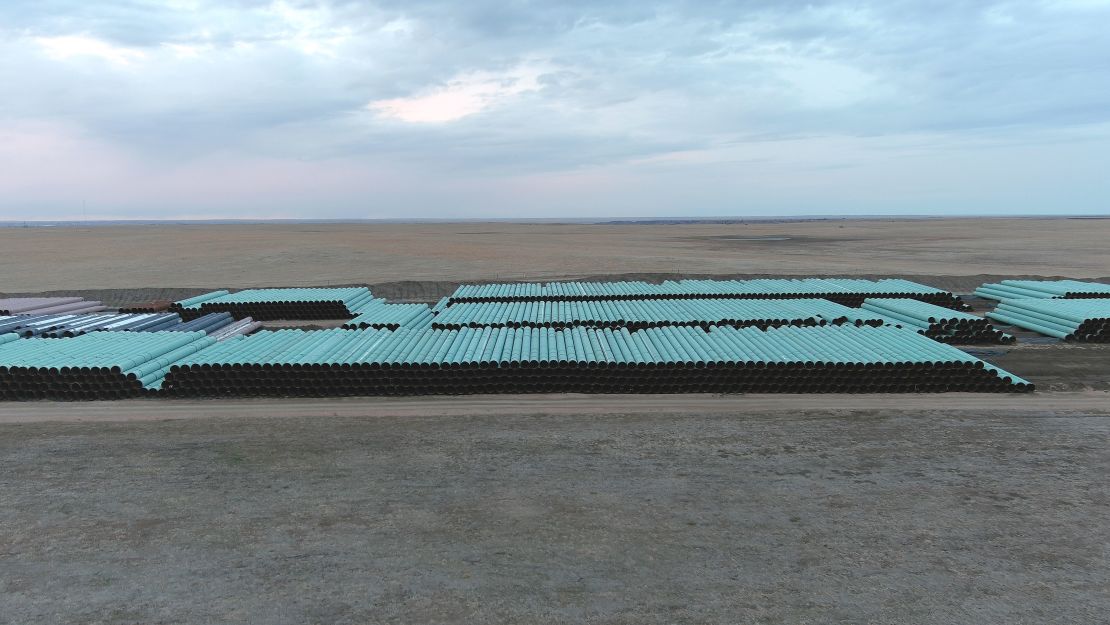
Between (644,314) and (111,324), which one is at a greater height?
(644,314)

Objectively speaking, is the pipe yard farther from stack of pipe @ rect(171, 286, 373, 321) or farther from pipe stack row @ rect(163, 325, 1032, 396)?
stack of pipe @ rect(171, 286, 373, 321)

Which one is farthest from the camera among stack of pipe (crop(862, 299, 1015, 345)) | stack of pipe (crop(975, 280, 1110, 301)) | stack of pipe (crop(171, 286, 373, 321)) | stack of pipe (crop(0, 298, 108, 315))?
stack of pipe (crop(975, 280, 1110, 301))

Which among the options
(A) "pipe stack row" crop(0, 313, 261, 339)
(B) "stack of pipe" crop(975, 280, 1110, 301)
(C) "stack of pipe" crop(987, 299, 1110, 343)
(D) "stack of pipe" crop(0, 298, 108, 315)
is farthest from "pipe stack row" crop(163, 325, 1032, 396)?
(B) "stack of pipe" crop(975, 280, 1110, 301)

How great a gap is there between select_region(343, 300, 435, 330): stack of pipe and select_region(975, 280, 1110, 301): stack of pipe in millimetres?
24865

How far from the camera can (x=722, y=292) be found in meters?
→ 28.2

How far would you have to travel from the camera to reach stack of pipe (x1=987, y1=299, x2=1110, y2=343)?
19.9m

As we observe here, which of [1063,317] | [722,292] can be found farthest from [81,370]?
[1063,317]

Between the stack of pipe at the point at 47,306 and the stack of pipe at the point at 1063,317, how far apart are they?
3623cm

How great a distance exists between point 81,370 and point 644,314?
1618cm

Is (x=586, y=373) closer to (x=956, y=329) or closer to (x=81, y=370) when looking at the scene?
(x=81, y=370)

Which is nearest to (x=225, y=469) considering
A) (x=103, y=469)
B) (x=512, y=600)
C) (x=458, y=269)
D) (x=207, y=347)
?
(x=103, y=469)

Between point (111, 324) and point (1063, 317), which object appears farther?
point (111, 324)

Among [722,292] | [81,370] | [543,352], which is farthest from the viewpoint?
[722,292]

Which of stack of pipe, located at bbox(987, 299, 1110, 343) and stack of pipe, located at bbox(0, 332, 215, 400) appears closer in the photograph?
stack of pipe, located at bbox(0, 332, 215, 400)
